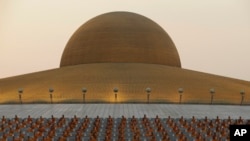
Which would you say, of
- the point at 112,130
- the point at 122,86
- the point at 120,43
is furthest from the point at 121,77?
the point at 112,130

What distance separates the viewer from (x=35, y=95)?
4016 centimetres

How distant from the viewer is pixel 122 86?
4056 centimetres

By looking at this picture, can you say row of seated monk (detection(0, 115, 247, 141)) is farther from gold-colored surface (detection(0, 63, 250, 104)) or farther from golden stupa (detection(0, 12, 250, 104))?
gold-colored surface (detection(0, 63, 250, 104))

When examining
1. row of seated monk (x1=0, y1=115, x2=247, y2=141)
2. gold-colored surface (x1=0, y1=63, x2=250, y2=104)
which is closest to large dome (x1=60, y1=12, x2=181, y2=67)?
gold-colored surface (x1=0, y1=63, x2=250, y2=104)

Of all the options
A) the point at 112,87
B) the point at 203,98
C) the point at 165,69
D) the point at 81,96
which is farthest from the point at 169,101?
the point at 165,69

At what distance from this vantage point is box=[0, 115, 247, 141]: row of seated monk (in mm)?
18266

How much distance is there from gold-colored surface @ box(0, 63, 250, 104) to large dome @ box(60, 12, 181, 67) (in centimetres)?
804

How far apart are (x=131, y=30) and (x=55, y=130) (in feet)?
132

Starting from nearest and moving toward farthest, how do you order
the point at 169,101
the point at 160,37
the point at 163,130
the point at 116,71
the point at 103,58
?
the point at 163,130 → the point at 169,101 → the point at 116,71 → the point at 103,58 → the point at 160,37

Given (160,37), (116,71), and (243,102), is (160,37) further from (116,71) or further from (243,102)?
(243,102)

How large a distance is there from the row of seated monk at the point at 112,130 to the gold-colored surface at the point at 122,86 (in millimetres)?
15095

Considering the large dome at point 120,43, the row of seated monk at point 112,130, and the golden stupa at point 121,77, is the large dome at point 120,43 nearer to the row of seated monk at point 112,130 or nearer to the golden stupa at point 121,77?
the golden stupa at point 121,77

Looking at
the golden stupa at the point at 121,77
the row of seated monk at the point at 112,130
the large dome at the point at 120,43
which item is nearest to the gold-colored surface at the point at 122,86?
the golden stupa at the point at 121,77

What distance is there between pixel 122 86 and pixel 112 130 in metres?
20.3
